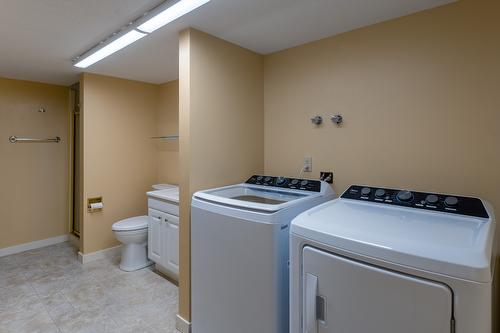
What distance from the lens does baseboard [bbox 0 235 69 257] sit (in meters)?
3.44

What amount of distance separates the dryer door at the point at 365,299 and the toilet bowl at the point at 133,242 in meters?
2.28

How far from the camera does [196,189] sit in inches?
79.6

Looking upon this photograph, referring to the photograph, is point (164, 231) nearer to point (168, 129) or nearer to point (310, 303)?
point (168, 129)

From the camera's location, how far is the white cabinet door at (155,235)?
2.83 m

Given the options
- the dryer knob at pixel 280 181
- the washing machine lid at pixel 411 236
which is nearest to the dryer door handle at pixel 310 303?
the washing machine lid at pixel 411 236

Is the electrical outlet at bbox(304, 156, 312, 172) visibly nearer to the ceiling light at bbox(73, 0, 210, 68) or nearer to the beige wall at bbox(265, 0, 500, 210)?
the beige wall at bbox(265, 0, 500, 210)

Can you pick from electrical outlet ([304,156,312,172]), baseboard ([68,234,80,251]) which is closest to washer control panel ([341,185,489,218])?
electrical outlet ([304,156,312,172])

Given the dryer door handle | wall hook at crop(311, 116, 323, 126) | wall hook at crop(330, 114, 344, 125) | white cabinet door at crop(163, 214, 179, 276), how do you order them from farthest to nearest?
white cabinet door at crop(163, 214, 179, 276) < wall hook at crop(311, 116, 323, 126) < wall hook at crop(330, 114, 344, 125) < the dryer door handle

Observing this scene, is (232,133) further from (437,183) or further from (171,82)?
(171,82)

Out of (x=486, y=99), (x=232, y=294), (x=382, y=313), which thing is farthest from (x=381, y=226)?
(x=486, y=99)

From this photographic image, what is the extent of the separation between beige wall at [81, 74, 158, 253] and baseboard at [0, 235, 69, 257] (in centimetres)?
95

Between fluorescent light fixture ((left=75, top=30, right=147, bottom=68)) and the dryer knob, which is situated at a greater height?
fluorescent light fixture ((left=75, top=30, right=147, bottom=68))

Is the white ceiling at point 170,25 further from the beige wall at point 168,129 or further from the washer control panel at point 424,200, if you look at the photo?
the washer control panel at point 424,200

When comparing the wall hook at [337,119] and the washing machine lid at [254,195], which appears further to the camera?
the wall hook at [337,119]
